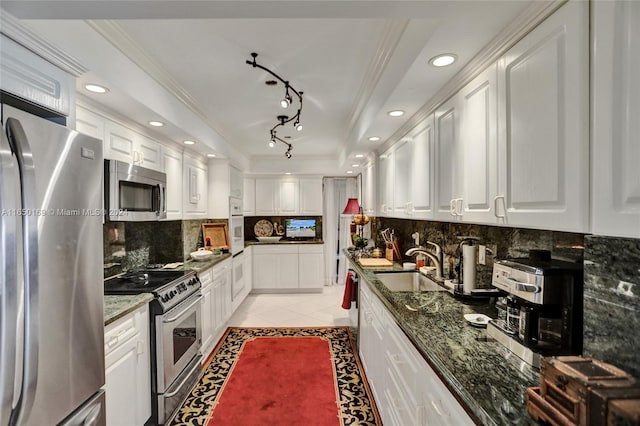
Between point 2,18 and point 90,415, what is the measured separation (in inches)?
64.0

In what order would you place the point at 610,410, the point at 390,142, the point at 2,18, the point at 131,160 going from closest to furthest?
1. the point at 610,410
2. the point at 2,18
3. the point at 131,160
4. the point at 390,142

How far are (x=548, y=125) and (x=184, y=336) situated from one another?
2788mm

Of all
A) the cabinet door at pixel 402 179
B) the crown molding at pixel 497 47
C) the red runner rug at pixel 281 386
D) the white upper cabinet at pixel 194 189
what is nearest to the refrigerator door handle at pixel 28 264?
the red runner rug at pixel 281 386

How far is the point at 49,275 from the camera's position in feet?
3.74

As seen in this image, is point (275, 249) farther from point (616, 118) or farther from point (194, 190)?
point (616, 118)

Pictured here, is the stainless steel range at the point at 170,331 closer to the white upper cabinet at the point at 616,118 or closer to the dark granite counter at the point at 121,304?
the dark granite counter at the point at 121,304

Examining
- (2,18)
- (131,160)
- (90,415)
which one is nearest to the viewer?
(2,18)

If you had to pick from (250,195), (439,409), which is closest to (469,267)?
(439,409)

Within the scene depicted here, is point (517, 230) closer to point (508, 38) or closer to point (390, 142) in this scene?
point (508, 38)

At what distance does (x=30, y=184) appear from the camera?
41.1 inches

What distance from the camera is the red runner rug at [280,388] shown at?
2.34m

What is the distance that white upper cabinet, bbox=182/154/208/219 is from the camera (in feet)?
11.8

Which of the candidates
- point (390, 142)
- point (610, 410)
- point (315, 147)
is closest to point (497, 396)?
point (610, 410)

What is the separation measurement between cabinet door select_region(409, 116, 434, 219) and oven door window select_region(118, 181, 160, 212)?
217 cm
